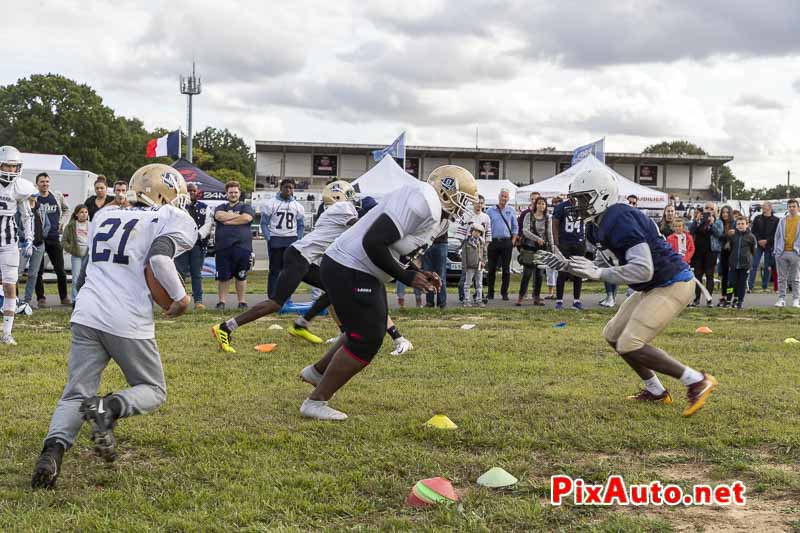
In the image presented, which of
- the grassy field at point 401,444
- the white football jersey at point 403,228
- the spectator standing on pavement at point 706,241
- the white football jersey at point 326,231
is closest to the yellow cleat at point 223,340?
the grassy field at point 401,444

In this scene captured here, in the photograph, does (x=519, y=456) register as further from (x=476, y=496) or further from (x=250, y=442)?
(x=250, y=442)

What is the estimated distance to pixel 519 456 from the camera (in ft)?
15.6

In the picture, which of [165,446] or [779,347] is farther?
[779,347]

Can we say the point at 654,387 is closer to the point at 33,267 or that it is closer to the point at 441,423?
the point at 441,423

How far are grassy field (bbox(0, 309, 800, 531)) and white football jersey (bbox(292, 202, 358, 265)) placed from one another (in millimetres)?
1118

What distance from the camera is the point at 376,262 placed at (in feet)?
17.1

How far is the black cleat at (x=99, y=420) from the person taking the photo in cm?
420

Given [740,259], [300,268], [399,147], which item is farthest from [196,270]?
[399,147]

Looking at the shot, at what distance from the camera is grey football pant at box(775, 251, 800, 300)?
13.9 m

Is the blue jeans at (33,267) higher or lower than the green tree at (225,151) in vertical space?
lower

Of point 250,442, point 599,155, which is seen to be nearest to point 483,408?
point 250,442

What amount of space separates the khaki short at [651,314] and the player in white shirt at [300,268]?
3.73 metres

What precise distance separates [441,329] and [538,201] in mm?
4129

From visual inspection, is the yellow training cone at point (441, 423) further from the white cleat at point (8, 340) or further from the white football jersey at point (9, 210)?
the white football jersey at point (9, 210)
